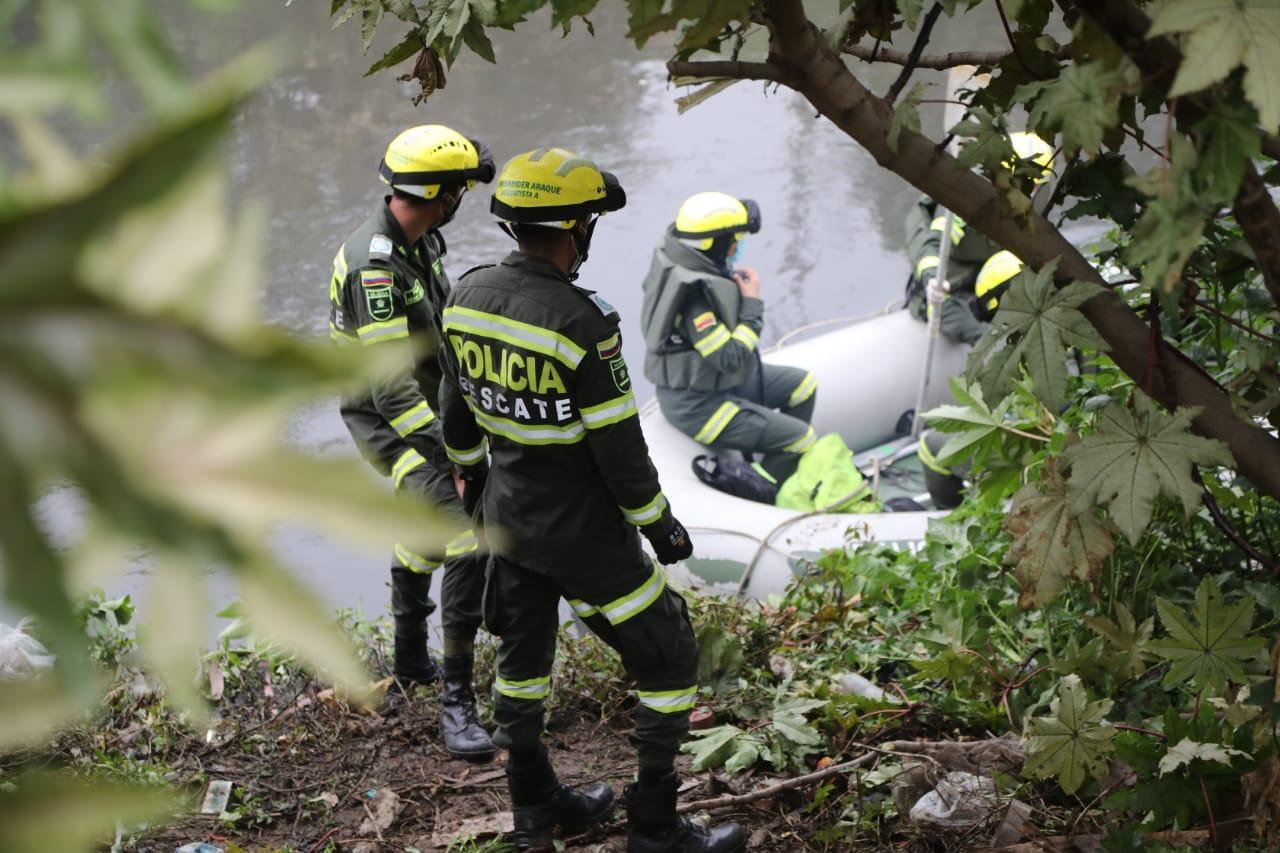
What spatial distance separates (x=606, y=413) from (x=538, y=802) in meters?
1.09

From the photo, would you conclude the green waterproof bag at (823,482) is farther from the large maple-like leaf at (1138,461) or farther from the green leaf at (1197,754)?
the large maple-like leaf at (1138,461)

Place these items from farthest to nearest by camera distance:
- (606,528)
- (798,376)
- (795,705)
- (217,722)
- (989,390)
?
1. (798,376)
2. (217,722)
3. (795,705)
4. (606,528)
5. (989,390)

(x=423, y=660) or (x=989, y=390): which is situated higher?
(x=989, y=390)

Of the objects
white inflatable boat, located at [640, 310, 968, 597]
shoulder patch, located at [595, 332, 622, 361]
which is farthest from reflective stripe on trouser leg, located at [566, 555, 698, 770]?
white inflatable boat, located at [640, 310, 968, 597]

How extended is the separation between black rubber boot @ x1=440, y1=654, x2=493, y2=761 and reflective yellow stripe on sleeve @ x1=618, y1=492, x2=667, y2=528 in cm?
110

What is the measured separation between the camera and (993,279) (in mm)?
6113

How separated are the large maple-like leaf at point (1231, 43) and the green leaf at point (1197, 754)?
4.60 feet

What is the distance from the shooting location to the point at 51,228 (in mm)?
385

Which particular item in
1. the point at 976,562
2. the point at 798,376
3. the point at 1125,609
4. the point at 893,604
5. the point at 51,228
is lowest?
the point at 798,376

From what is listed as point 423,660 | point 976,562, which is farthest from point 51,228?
point 423,660

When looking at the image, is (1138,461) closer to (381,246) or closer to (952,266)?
(381,246)

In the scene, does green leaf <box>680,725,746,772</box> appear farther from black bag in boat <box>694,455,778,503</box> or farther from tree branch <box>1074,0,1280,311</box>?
black bag in boat <box>694,455,778,503</box>

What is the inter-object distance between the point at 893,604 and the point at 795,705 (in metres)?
0.74

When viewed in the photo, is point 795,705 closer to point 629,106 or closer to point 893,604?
point 893,604
